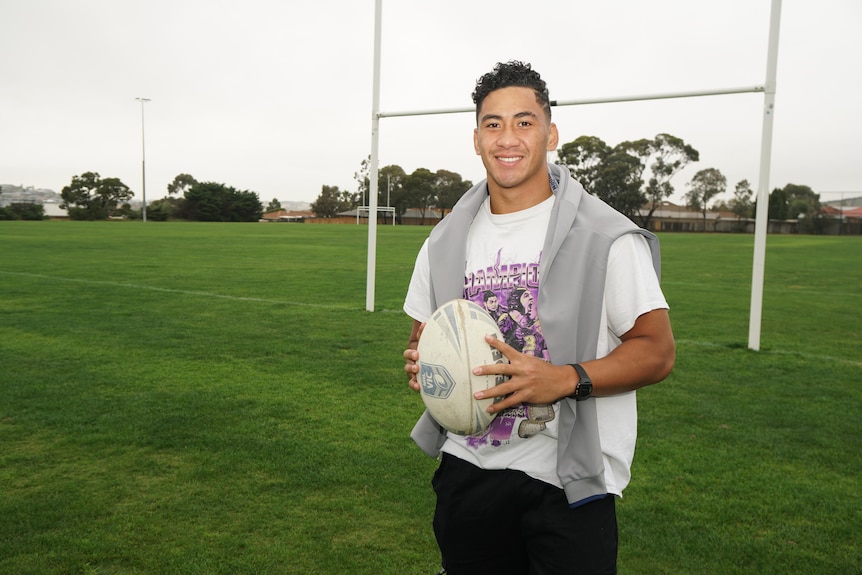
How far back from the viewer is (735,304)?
12.1 meters

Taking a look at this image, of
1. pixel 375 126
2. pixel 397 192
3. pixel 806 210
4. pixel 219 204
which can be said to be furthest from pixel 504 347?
pixel 219 204

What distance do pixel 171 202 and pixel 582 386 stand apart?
3155 inches

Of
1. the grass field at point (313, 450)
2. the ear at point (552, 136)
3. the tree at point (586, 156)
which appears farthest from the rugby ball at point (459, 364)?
the tree at point (586, 156)

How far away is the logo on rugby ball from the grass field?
145 cm

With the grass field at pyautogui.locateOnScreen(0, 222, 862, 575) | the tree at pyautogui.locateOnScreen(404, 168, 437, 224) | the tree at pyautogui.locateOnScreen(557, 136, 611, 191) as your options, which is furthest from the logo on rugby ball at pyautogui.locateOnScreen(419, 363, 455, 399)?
the tree at pyautogui.locateOnScreen(404, 168, 437, 224)

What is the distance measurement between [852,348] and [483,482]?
7.98 m

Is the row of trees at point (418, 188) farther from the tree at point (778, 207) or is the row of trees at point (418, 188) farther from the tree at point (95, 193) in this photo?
the tree at point (95, 193)

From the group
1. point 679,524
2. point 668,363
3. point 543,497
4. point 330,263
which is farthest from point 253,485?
point 330,263

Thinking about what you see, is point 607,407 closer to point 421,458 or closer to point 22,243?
point 421,458

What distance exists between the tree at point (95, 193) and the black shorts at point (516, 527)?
242 ft

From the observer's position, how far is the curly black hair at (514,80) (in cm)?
184

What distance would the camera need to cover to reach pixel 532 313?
182 centimetres

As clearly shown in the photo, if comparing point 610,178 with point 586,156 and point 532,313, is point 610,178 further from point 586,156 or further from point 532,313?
point 532,313

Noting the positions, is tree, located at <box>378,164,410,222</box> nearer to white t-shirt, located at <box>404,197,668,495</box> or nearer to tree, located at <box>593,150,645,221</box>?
tree, located at <box>593,150,645,221</box>
